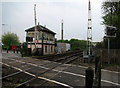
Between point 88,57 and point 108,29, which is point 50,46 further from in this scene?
point 108,29

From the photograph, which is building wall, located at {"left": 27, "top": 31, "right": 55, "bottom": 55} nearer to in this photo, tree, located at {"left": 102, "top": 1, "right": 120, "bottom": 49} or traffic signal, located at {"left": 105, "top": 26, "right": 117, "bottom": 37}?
tree, located at {"left": 102, "top": 1, "right": 120, "bottom": 49}

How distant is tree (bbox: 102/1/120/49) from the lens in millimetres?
14743

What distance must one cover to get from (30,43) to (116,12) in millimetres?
18317

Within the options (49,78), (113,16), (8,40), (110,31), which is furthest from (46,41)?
(8,40)

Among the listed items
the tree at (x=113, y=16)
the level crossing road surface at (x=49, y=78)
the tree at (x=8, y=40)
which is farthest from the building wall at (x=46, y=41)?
the tree at (x=8, y=40)

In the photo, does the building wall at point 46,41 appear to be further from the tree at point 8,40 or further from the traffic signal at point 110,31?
the tree at point 8,40

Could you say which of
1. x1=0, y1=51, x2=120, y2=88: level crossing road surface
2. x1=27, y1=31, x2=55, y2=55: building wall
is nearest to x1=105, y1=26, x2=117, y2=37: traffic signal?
x1=0, y1=51, x2=120, y2=88: level crossing road surface

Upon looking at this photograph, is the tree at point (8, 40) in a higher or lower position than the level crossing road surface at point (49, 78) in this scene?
higher

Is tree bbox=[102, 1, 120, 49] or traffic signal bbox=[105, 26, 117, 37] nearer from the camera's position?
traffic signal bbox=[105, 26, 117, 37]

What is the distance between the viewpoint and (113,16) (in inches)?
598

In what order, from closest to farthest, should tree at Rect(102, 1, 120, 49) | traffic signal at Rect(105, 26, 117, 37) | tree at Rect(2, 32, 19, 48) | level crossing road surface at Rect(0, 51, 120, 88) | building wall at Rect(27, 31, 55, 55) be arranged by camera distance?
level crossing road surface at Rect(0, 51, 120, 88) < traffic signal at Rect(105, 26, 117, 37) < tree at Rect(102, 1, 120, 49) < building wall at Rect(27, 31, 55, 55) < tree at Rect(2, 32, 19, 48)

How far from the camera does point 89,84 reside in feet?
12.2

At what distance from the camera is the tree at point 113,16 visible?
48.4ft

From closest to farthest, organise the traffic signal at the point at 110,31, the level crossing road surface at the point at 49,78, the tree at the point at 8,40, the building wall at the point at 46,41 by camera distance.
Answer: the level crossing road surface at the point at 49,78, the traffic signal at the point at 110,31, the building wall at the point at 46,41, the tree at the point at 8,40
